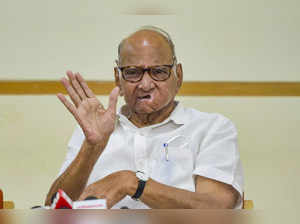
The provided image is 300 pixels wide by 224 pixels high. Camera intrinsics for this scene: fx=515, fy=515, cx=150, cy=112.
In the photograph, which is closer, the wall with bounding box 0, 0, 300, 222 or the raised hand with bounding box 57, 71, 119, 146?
the raised hand with bounding box 57, 71, 119, 146

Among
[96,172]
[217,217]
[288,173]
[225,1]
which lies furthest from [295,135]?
[217,217]

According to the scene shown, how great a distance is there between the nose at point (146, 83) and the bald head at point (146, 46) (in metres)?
0.09

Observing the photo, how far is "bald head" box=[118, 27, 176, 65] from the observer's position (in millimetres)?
1992

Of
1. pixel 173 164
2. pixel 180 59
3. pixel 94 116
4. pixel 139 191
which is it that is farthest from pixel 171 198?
pixel 180 59

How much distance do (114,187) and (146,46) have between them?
63 centimetres

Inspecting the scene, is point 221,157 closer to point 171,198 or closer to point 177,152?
point 177,152

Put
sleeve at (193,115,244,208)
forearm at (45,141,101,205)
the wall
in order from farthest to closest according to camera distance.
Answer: the wall < sleeve at (193,115,244,208) < forearm at (45,141,101,205)

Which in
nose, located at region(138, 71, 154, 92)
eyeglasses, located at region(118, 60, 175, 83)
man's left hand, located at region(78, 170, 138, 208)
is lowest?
man's left hand, located at region(78, 170, 138, 208)

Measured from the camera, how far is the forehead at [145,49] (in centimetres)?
198

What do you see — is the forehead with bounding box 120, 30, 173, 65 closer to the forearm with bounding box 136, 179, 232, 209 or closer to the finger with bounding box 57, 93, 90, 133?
the finger with bounding box 57, 93, 90, 133

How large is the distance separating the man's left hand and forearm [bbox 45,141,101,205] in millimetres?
105

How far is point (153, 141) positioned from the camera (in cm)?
198

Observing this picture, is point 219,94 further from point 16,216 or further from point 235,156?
point 16,216


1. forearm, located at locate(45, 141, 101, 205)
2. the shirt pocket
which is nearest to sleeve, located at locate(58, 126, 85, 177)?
forearm, located at locate(45, 141, 101, 205)
